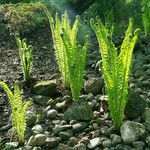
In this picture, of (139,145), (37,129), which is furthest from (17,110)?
(139,145)

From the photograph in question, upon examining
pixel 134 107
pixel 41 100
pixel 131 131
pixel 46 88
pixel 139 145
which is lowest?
pixel 139 145

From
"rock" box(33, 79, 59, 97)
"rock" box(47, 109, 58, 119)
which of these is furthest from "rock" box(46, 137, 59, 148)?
"rock" box(33, 79, 59, 97)

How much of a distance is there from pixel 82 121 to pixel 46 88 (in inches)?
28.8

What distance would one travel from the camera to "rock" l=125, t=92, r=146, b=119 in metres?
3.56

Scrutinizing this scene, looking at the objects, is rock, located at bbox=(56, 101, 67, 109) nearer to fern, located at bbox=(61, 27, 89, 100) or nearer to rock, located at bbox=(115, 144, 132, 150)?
fern, located at bbox=(61, 27, 89, 100)

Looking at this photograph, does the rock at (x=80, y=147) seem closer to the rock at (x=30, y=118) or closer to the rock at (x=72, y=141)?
the rock at (x=72, y=141)

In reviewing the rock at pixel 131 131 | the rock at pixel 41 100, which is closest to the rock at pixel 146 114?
the rock at pixel 131 131

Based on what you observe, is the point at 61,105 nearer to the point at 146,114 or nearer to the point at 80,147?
the point at 80,147

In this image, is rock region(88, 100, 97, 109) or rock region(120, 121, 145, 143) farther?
rock region(88, 100, 97, 109)

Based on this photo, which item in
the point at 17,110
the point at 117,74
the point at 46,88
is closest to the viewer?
the point at 117,74

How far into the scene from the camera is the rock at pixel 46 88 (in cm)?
421

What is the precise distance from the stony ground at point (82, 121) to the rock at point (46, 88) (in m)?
0.02

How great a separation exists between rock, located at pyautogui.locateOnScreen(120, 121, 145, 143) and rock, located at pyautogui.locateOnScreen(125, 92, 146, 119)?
0.20m

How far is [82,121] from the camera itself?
3.66 meters
